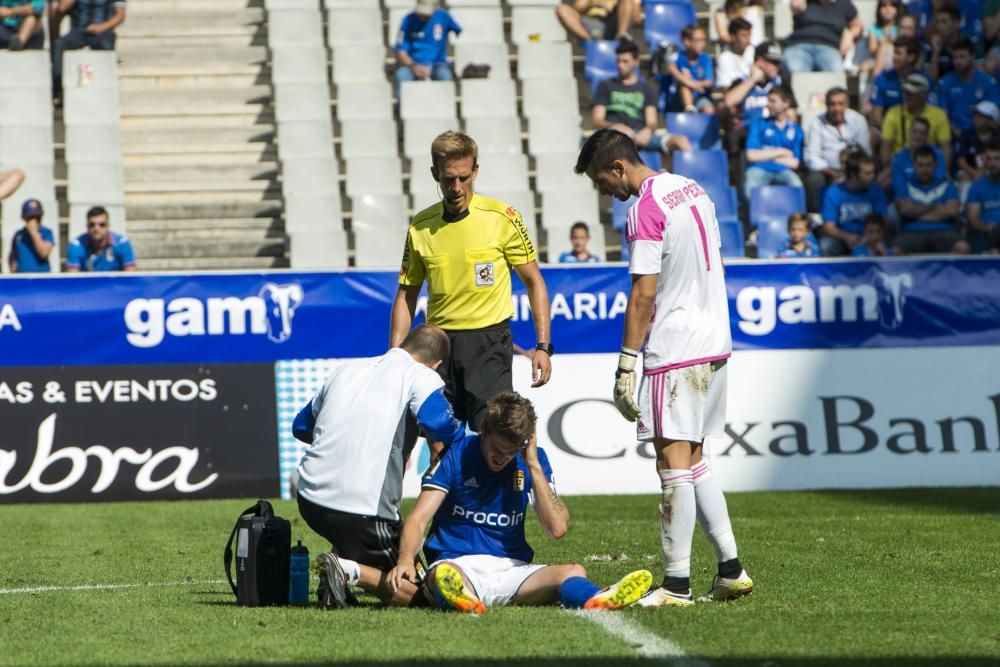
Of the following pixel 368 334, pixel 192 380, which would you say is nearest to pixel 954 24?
pixel 368 334

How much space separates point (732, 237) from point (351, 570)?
39.1 feet

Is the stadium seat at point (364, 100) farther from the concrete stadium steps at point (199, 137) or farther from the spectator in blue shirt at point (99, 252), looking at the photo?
the spectator in blue shirt at point (99, 252)

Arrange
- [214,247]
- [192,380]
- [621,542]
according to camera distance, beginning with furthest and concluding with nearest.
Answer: [214,247]
[192,380]
[621,542]

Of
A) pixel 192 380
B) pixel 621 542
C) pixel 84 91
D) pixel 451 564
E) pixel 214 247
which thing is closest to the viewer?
pixel 451 564

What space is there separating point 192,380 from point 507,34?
996 centimetres

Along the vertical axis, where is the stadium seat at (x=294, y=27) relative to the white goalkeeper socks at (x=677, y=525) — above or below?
above

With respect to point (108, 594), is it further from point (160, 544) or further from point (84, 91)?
point (84, 91)

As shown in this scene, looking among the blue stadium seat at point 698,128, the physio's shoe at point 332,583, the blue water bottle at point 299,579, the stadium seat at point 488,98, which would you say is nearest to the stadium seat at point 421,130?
the stadium seat at point 488,98

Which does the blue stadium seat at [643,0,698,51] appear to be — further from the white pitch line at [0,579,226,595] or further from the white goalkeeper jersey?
the white goalkeeper jersey

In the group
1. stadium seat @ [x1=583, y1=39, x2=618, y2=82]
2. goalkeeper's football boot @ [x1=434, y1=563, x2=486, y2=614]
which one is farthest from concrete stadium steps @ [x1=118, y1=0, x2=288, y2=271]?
goalkeeper's football boot @ [x1=434, y1=563, x2=486, y2=614]

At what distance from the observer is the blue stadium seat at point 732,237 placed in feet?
61.9

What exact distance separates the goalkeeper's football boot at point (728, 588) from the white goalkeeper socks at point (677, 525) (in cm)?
21

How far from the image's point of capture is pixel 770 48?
66.6 ft

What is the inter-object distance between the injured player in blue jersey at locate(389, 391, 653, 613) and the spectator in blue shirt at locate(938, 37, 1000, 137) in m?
13.9
